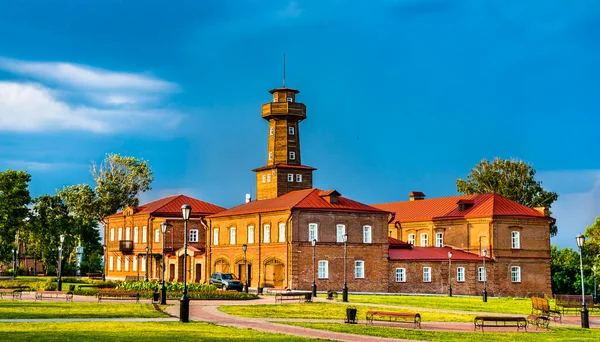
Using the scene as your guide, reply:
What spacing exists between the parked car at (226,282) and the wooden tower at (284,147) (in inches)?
768

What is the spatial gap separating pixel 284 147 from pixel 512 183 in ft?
109

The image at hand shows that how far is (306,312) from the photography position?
37562mm

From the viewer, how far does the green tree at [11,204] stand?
84.5 m

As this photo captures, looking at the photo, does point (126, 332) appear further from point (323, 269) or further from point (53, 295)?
point (323, 269)

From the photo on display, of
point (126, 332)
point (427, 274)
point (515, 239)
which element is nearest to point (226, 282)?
point (427, 274)

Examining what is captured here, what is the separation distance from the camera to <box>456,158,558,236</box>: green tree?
9875 cm

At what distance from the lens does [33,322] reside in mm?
28906

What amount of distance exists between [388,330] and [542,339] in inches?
A: 202

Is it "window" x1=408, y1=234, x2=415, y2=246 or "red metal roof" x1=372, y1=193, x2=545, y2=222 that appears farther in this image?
"window" x1=408, y1=234, x2=415, y2=246

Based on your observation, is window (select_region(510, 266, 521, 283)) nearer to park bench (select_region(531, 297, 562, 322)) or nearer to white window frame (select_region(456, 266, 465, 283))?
white window frame (select_region(456, 266, 465, 283))

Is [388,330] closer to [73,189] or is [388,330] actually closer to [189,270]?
[189,270]

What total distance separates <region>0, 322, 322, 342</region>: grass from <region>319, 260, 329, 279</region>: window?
37.5 metres

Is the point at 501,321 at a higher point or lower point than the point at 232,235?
lower

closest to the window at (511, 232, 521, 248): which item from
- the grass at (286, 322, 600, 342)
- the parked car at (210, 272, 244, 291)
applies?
the parked car at (210, 272, 244, 291)
